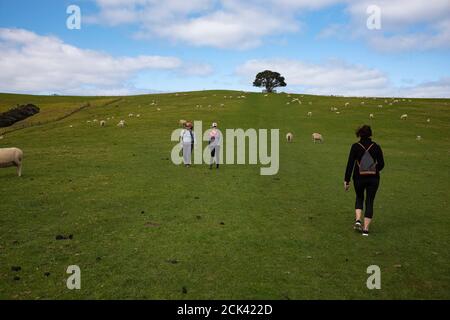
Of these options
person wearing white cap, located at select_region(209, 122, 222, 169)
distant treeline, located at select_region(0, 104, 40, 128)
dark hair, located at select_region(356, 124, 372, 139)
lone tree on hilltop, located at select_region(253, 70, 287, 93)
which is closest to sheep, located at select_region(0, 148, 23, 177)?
person wearing white cap, located at select_region(209, 122, 222, 169)

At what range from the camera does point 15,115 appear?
225 feet

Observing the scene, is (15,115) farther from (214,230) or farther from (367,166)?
(367,166)

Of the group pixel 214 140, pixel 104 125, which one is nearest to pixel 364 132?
pixel 214 140

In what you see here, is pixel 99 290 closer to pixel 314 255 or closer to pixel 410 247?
pixel 314 255

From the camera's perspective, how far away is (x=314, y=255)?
36.6ft

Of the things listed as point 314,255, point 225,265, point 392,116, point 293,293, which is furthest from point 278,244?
point 392,116

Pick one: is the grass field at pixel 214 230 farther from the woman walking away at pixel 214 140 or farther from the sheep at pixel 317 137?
the sheep at pixel 317 137

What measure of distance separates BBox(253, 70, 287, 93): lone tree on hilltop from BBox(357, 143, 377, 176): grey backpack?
11794 centimetres

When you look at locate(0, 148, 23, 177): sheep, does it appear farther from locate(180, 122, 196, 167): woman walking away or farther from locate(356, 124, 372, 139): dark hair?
locate(356, 124, 372, 139): dark hair

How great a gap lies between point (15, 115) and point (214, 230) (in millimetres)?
67507

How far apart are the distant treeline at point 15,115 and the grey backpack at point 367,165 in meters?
63.8

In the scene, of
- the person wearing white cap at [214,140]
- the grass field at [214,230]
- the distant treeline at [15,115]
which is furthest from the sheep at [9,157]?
the distant treeline at [15,115]

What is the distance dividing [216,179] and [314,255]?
11.8 meters

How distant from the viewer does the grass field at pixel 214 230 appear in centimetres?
924
